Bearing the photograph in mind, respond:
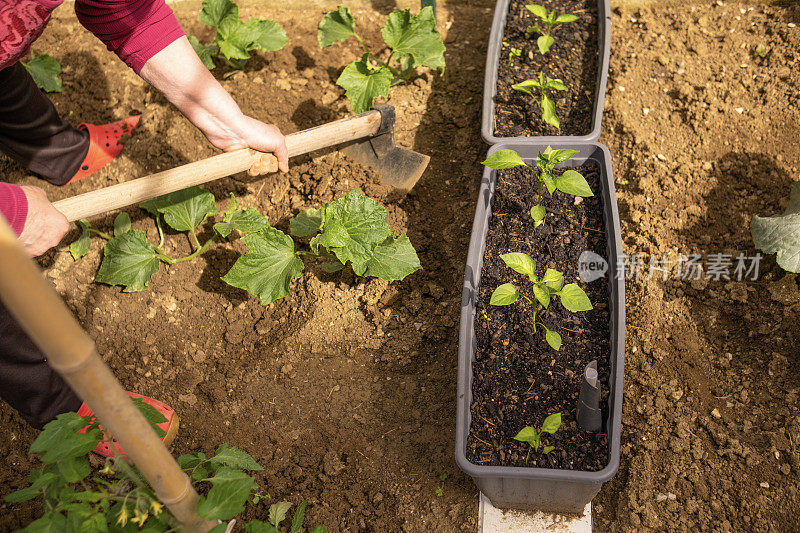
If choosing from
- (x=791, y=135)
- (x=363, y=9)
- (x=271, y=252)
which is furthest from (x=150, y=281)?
(x=791, y=135)

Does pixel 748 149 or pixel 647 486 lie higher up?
pixel 748 149

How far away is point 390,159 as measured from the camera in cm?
305

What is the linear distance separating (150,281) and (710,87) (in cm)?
Answer: 289

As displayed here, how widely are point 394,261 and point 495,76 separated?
1143 millimetres

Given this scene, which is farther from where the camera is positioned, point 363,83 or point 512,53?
point 512,53

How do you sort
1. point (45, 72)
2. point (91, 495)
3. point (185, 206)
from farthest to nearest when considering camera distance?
point (45, 72) → point (185, 206) → point (91, 495)

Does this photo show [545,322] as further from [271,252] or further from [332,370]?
[271,252]

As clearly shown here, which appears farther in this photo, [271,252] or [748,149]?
[748,149]

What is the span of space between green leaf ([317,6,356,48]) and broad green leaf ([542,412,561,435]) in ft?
7.27

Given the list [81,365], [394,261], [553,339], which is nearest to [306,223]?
[394,261]

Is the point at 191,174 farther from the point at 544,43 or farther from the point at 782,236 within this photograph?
the point at 782,236

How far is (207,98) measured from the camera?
7.83ft

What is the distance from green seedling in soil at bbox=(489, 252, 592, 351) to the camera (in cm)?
219

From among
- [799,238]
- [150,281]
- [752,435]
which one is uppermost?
[150,281]
